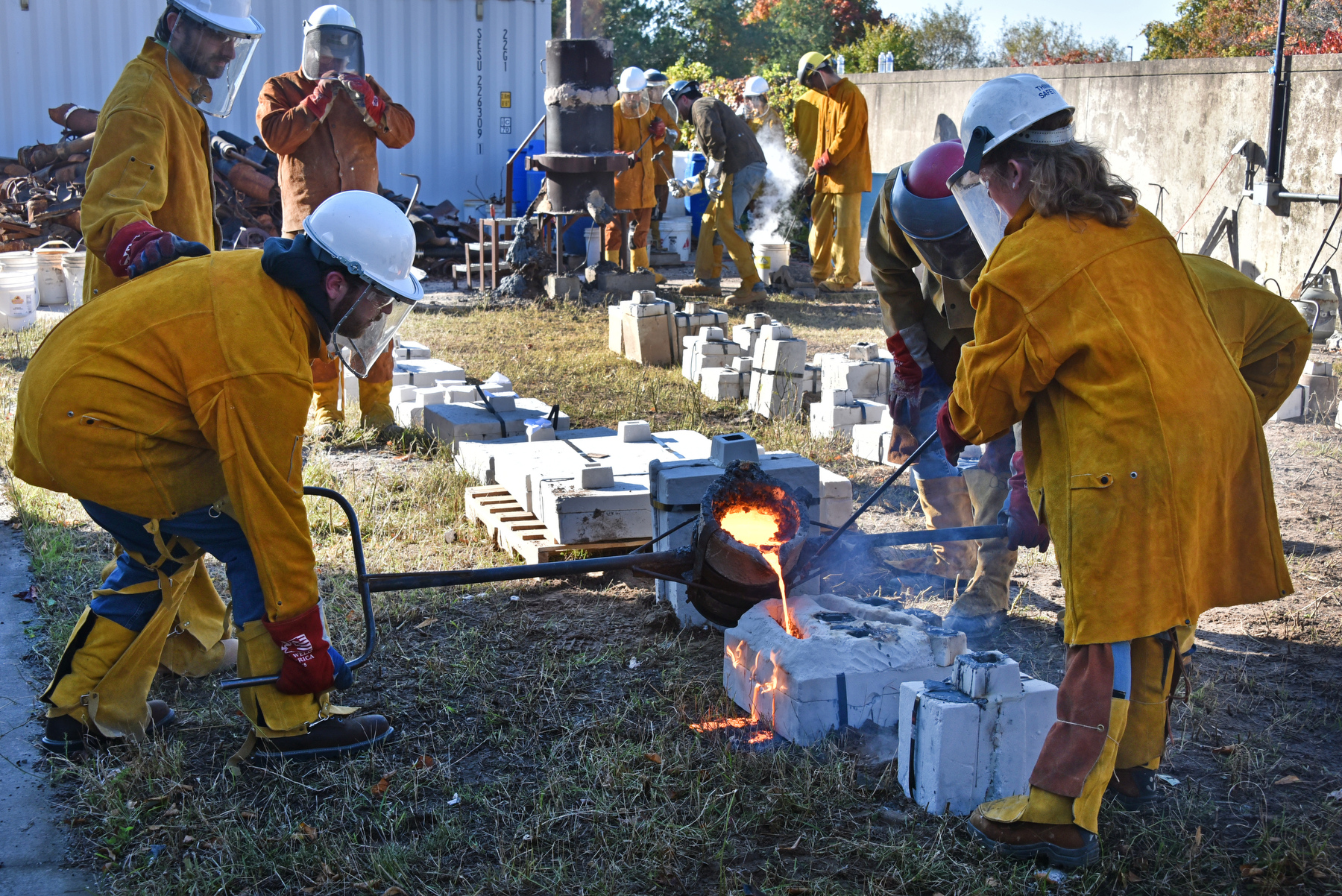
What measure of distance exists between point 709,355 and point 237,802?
5.54 metres

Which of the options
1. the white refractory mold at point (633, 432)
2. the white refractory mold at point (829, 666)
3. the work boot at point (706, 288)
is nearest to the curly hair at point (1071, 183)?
the white refractory mold at point (829, 666)

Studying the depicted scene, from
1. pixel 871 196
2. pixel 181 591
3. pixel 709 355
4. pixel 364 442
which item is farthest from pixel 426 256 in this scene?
pixel 181 591

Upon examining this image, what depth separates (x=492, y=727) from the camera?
3.42 metres

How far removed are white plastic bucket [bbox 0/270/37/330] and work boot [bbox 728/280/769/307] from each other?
6.12 m

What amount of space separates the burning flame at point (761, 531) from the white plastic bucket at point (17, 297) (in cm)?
807

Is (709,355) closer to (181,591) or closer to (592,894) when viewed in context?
(181,591)

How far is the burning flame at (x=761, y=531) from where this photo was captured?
361 cm

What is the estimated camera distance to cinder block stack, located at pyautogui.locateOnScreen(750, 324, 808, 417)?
23.4 ft

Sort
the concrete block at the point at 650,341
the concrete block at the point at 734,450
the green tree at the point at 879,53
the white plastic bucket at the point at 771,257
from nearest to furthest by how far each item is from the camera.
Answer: the concrete block at the point at 734,450 → the concrete block at the point at 650,341 → the white plastic bucket at the point at 771,257 → the green tree at the point at 879,53

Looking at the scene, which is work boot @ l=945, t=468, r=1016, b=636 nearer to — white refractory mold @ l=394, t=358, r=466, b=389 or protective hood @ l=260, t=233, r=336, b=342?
protective hood @ l=260, t=233, r=336, b=342

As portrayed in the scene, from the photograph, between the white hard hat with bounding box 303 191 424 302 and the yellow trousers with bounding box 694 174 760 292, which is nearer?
the white hard hat with bounding box 303 191 424 302

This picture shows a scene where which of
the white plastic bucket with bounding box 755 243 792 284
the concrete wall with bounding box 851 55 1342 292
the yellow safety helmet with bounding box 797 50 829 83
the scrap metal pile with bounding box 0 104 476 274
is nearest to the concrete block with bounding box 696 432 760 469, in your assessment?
the concrete wall with bounding box 851 55 1342 292

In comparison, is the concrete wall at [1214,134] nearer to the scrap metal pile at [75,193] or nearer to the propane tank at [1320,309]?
the propane tank at [1320,309]

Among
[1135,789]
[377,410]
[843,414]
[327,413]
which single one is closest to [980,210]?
[1135,789]
